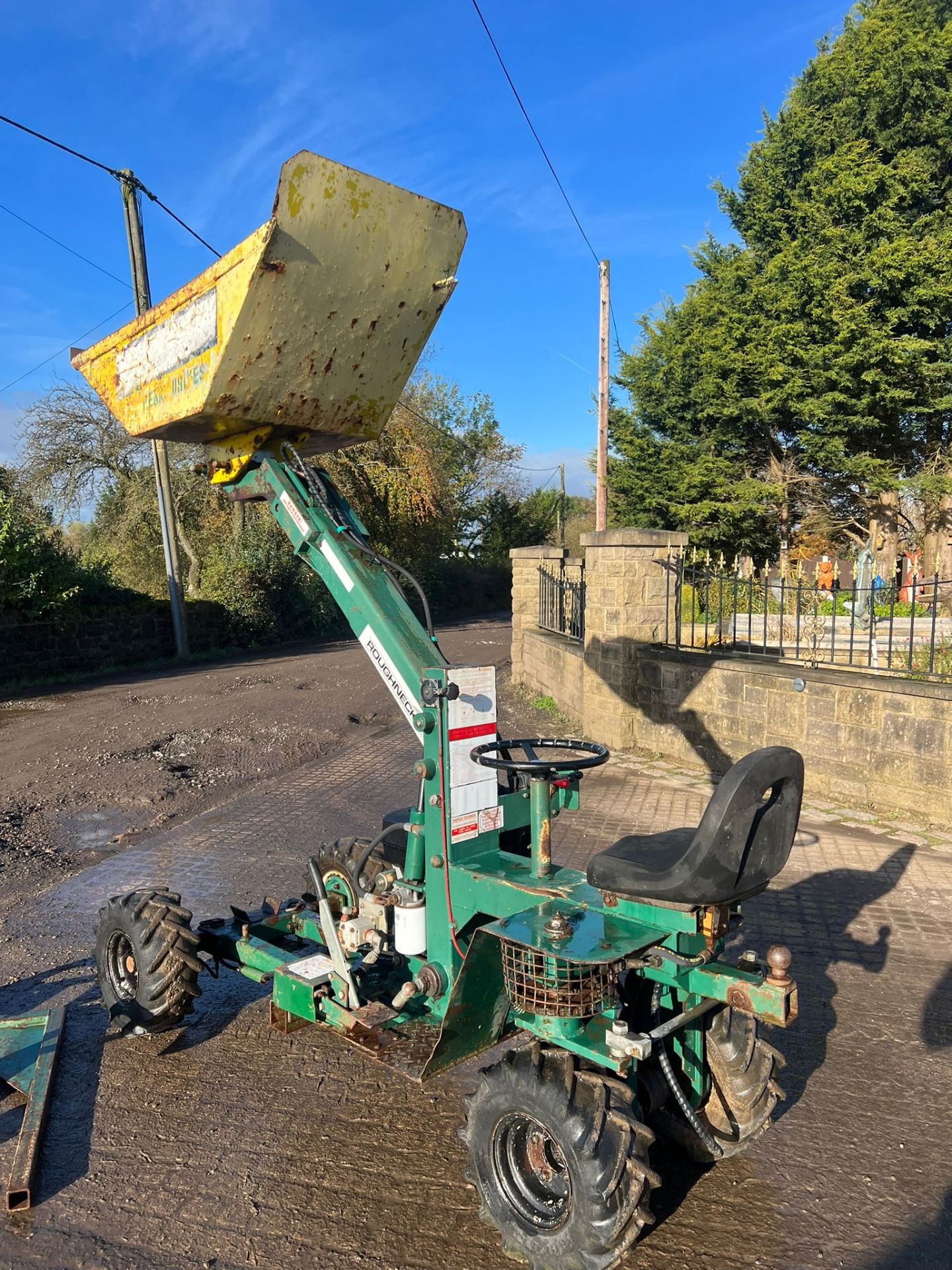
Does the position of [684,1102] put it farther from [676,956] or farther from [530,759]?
[530,759]

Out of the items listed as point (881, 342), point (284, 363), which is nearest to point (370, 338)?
point (284, 363)

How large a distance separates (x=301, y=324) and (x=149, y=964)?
9.06ft

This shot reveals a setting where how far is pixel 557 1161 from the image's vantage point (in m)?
2.69

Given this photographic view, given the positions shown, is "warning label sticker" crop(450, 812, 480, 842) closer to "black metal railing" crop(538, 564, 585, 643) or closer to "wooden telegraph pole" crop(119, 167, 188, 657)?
"black metal railing" crop(538, 564, 585, 643)

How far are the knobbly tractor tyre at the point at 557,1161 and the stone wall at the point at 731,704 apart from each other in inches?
213

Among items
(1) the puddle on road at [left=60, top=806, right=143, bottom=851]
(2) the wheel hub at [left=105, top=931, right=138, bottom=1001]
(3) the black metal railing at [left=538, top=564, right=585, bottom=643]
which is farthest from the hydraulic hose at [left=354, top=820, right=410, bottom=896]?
(3) the black metal railing at [left=538, top=564, right=585, bottom=643]

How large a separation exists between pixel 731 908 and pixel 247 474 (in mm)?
2588

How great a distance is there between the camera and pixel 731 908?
9.27ft

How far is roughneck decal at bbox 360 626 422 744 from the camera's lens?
10.9ft

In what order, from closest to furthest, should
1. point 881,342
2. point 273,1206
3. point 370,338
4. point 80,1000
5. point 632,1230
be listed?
point 632,1230 < point 273,1206 < point 370,338 < point 80,1000 < point 881,342

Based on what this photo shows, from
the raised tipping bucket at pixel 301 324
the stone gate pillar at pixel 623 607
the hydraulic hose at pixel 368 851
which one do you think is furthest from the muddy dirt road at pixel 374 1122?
the stone gate pillar at pixel 623 607

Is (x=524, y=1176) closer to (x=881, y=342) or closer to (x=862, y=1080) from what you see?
(x=862, y=1080)

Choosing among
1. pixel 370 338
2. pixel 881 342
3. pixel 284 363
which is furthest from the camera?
pixel 881 342

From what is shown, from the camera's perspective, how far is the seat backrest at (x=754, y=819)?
8.21 feet
